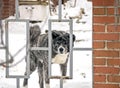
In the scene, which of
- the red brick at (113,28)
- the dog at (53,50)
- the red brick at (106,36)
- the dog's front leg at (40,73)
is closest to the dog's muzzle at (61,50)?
the dog at (53,50)

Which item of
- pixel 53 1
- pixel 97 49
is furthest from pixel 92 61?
pixel 53 1

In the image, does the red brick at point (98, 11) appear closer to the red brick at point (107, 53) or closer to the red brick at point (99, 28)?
the red brick at point (99, 28)

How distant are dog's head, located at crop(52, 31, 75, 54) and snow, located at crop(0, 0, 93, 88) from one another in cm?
5

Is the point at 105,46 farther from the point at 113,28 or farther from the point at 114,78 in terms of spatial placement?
the point at 114,78

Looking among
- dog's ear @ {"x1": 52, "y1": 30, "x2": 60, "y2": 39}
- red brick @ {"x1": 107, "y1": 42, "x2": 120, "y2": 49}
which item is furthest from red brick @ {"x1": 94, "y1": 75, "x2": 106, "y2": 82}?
dog's ear @ {"x1": 52, "y1": 30, "x2": 60, "y2": 39}

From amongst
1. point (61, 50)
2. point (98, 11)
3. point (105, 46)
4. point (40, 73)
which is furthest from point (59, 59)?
point (98, 11)

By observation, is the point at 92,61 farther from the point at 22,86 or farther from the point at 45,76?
the point at 22,86

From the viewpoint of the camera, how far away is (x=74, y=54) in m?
2.74

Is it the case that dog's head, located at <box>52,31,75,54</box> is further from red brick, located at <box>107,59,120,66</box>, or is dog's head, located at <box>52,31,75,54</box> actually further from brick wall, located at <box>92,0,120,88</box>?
red brick, located at <box>107,59,120,66</box>

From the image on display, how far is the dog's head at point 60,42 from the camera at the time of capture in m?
2.75

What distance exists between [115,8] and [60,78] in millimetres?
770

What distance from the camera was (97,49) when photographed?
8.68 feet

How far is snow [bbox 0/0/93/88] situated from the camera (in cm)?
271

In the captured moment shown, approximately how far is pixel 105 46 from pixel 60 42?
Answer: 1.31ft
